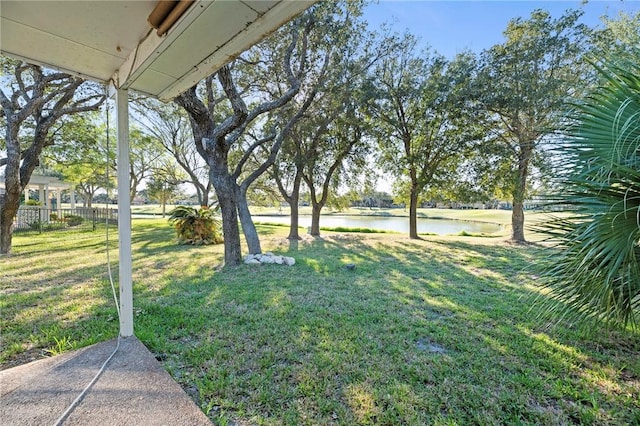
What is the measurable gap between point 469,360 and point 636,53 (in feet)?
7.36

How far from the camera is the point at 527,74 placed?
7406mm

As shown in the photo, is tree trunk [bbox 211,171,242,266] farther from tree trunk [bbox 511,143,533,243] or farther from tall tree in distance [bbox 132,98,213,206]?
tall tree in distance [bbox 132,98,213,206]

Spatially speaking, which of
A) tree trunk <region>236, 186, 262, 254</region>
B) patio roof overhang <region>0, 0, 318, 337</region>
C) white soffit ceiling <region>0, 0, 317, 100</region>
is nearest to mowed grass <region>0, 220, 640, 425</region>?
patio roof overhang <region>0, 0, 318, 337</region>

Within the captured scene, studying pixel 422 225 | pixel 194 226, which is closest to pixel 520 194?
pixel 194 226

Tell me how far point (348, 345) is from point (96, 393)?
5.12ft

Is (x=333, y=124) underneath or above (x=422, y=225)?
above

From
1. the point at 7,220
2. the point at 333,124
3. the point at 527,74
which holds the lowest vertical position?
the point at 7,220

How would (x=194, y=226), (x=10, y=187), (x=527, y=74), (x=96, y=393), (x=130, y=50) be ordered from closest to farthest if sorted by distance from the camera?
1. (x=96, y=393)
2. (x=130, y=50)
3. (x=10, y=187)
4. (x=527, y=74)
5. (x=194, y=226)

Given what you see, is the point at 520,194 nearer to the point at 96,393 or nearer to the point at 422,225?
the point at 96,393

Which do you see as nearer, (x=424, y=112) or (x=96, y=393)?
(x=96, y=393)

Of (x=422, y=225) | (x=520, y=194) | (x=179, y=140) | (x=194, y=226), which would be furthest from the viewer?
(x=422, y=225)

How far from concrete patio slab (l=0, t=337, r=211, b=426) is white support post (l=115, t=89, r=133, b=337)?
0.42 m

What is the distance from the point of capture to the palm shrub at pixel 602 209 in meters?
1.56

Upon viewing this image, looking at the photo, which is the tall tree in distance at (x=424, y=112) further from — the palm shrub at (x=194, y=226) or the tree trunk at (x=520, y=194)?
the palm shrub at (x=194, y=226)
